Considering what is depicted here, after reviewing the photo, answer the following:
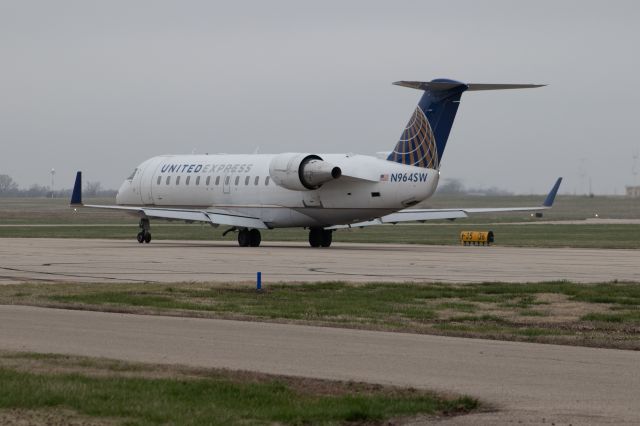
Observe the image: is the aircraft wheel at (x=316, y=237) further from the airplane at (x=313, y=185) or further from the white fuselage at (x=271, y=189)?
the white fuselage at (x=271, y=189)

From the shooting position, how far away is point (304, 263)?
36656mm

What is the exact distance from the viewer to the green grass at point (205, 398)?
1096 centimetres

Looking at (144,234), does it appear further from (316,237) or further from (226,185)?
(316,237)

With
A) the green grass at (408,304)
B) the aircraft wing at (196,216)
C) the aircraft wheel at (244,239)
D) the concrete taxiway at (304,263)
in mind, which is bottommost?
the green grass at (408,304)

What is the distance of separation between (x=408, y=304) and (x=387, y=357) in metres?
7.63

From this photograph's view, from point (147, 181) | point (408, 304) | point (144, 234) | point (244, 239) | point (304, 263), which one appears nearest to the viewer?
point (408, 304)

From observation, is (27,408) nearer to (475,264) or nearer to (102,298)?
(102,298)

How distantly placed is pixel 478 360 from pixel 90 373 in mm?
4732

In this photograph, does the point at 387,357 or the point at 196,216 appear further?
the point at 196,216

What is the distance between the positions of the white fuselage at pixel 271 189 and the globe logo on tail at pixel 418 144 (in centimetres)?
32

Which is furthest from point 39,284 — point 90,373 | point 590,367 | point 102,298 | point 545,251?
point 545,251

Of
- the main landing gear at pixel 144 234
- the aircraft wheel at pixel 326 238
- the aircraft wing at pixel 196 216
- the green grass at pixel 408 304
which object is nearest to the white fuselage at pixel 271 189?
the aircraft wing at pixel 196 216

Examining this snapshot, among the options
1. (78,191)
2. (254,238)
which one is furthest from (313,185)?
(78,191)

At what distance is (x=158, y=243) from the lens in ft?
173
